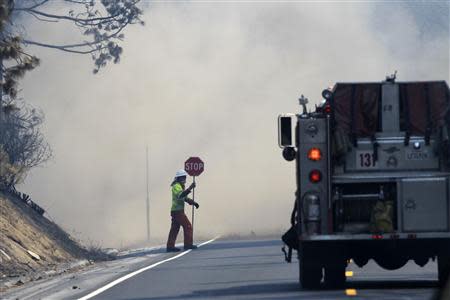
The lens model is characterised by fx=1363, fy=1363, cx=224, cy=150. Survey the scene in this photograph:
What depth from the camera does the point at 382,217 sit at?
1834 centimetres

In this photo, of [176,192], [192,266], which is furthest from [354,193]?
[176,192]

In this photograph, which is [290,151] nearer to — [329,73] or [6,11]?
[6,11]

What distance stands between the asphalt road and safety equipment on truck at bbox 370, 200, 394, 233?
0.88 metres

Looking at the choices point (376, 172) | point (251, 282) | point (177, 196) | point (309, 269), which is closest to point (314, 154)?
point (376, 172)

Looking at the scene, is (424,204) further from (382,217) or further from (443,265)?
(443,265)

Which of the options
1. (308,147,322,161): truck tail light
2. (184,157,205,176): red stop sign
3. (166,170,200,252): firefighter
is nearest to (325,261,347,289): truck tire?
(308,147,322,161): truck tail light

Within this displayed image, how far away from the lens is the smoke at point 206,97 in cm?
5912

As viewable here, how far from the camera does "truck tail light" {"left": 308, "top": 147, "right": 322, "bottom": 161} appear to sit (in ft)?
61.4

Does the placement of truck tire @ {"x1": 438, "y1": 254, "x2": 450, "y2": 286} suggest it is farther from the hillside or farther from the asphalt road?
the hillside

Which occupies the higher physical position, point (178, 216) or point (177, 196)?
point (177, 196)

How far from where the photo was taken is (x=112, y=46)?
45250 mm

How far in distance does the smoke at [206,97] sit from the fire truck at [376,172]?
3694 centimetres

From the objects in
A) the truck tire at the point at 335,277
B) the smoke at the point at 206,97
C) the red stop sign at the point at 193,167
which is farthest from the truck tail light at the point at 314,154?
the smoke at the point at 206,97

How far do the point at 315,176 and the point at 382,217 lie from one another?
109 cm
